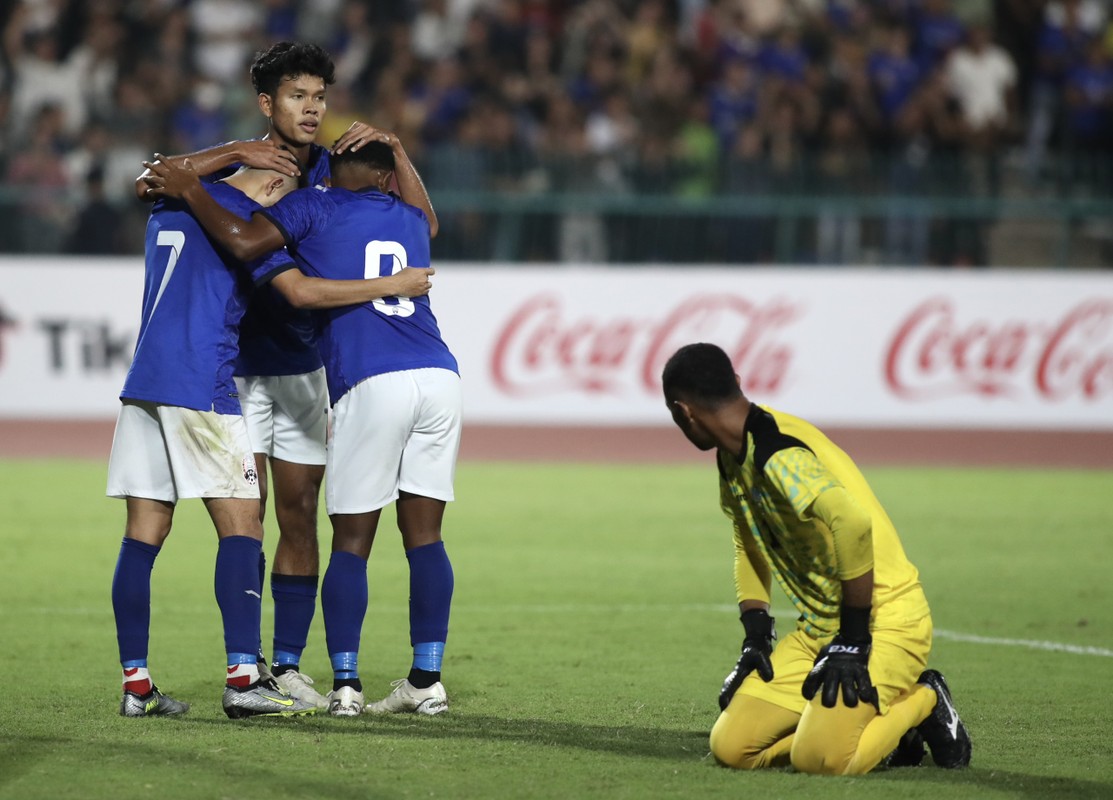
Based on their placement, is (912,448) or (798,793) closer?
(798,793)

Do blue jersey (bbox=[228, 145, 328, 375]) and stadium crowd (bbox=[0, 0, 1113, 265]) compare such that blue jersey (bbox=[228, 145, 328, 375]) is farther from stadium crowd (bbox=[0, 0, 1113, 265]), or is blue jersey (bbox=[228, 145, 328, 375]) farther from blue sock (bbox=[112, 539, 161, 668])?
stadium crowd (bbox=[0, 0, 1113, 265])

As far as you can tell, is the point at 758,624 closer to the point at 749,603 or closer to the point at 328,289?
the point at 749,603

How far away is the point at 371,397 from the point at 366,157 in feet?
3.05

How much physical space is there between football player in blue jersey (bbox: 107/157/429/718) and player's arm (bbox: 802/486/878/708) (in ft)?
6.22

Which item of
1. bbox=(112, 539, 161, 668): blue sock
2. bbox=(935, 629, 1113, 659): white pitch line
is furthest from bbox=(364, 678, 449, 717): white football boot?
bbox=(935, 629, 1113, 659): white pitch line

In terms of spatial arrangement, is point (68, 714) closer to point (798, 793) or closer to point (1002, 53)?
point (798, 793)

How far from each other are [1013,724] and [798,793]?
140 centimetres

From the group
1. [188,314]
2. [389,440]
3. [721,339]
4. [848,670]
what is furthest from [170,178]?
[721,339]

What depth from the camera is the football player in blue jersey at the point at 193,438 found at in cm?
572

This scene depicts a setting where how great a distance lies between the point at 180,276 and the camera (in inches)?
229

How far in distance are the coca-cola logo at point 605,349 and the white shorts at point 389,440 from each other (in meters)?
10.0

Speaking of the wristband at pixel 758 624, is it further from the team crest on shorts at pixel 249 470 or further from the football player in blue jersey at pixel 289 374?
the team crest on shorts at pixel 249 470

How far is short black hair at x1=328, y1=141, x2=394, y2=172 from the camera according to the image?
6.03 meters

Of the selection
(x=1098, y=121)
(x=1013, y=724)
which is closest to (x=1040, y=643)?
(x=1013, y=724)
